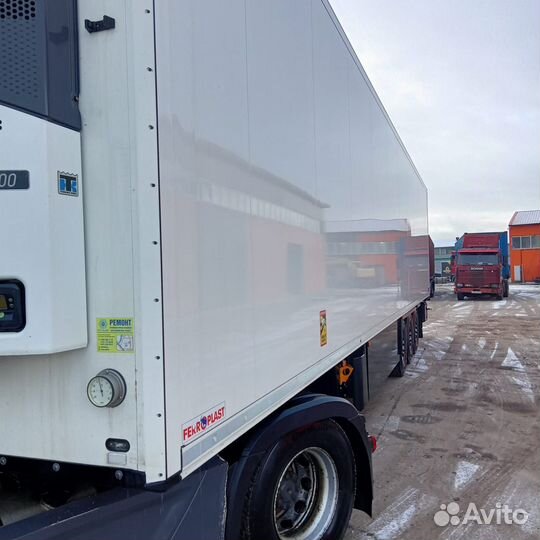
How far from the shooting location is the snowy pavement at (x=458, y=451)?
3.61m

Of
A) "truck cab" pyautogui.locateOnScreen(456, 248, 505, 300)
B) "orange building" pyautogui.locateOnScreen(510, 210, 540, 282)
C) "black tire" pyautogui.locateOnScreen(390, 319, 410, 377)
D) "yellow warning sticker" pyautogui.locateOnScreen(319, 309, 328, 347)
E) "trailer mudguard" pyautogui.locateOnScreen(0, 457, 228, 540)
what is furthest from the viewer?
"orange building" pyautogui.locateOnScreen(510, 210, 540, 282)

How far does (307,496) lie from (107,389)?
5.90ft

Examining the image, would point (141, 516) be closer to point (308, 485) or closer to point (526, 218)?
point (308, 485)

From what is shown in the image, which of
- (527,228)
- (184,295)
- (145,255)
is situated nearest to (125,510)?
(184,295)

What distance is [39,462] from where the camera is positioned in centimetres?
203

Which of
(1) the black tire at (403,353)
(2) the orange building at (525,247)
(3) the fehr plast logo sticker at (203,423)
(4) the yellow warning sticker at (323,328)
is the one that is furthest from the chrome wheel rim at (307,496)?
(2) the orange building at (525,247)

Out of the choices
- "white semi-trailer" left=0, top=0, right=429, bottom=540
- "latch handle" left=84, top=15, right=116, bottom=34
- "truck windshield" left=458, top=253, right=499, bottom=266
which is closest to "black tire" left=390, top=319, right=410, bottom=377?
"white semi-trailer" left=0, top=0, right=429, bottom=540

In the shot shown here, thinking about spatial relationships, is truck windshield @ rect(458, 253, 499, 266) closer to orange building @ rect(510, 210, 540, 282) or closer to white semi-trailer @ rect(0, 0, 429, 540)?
orange building @ rect(510, 210, 540, 282)

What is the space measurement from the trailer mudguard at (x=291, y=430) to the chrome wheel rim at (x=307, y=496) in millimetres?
228

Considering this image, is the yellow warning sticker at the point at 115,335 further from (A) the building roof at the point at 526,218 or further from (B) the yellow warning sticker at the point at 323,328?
(A) the building roof at the point at 526,218

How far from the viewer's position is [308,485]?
10.1ft

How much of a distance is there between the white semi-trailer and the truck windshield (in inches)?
1108

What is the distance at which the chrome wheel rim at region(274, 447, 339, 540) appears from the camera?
2902 millimetres

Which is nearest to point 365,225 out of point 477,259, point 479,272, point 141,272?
point 141,272
